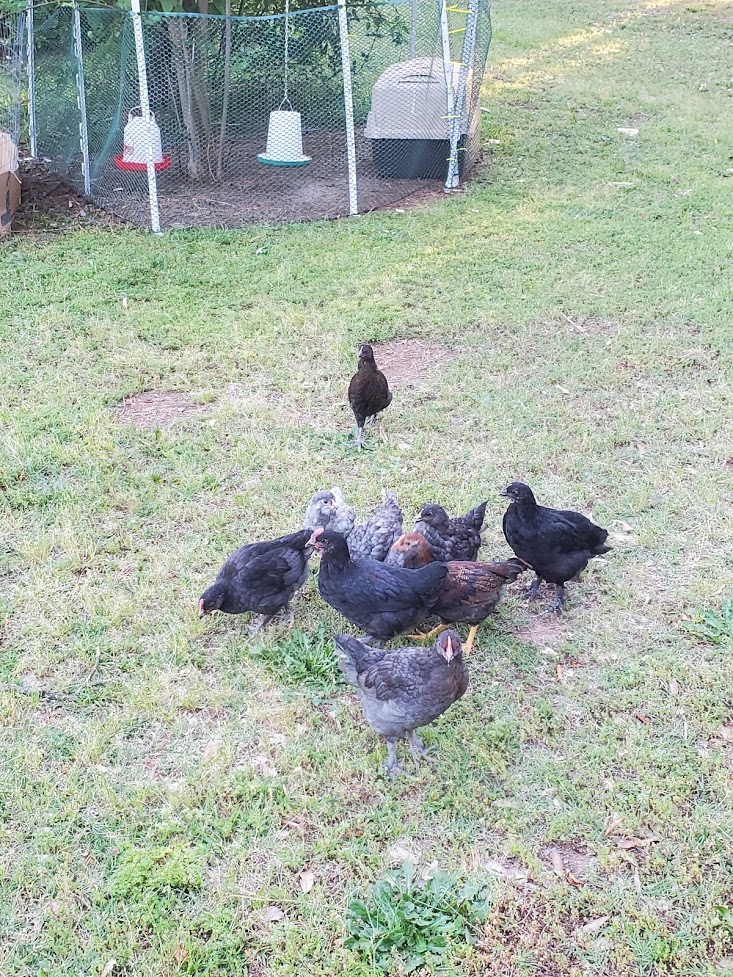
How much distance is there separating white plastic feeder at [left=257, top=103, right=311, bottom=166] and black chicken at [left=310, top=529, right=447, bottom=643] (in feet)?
20.5

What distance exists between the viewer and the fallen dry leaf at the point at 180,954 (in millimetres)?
3021

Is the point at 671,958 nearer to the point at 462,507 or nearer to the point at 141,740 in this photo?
the point at 141,740

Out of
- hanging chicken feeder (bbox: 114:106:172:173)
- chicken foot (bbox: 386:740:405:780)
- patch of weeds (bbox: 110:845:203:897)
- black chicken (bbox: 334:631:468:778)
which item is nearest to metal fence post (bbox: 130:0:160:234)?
hanging chicken feeder (bbox: 114:106:172:173)

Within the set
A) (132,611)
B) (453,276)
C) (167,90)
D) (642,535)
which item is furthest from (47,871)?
(167,90)

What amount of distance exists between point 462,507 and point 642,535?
1024 mm

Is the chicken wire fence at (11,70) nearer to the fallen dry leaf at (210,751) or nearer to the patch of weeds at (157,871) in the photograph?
the fallen dry leaf at (210,751)

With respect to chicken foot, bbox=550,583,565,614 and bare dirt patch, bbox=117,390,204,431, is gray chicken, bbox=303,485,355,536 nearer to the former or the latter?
chicken foot, bbox=550,583,565,614

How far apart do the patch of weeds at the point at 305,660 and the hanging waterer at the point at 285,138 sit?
635 centimetres

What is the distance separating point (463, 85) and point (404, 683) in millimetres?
8067

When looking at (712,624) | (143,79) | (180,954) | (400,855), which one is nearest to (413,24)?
(143,79)

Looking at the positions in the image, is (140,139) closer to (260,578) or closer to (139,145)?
(139,145)

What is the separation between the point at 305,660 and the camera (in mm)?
4238

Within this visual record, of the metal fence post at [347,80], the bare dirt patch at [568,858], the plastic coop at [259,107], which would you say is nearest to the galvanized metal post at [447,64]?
the plastic coop at [259,107]

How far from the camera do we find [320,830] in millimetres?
3465
